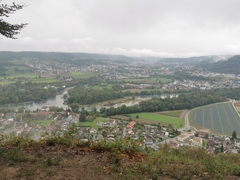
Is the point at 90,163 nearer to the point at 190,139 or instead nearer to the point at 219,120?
the point at 190,139

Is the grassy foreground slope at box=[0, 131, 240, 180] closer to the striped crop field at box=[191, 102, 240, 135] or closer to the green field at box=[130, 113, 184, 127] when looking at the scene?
the striped crop field at box=[191, 102, 240, 135]

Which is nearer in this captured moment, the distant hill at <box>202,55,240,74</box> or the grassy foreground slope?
the grassy foreground slope

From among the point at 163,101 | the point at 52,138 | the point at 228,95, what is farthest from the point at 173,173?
the point at 228,95

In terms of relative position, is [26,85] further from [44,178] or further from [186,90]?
[44,178]

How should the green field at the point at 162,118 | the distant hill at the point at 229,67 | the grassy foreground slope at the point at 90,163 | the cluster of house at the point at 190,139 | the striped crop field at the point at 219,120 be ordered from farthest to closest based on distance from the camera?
the distant hill at the point at 229,67, the green field at the point at 162,118, the striped crop field at the point at 219,120, the cluster of house at the point at 190,139, the grassy foreground slope at the point at 90,163

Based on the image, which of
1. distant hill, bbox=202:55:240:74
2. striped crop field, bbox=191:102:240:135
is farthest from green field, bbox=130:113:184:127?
distant hill, bbox=202:55:240:74

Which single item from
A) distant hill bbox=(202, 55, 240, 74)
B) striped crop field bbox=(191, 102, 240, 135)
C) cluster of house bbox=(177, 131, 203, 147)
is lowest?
striped crop field bbox=(191, 102, 240, 135)

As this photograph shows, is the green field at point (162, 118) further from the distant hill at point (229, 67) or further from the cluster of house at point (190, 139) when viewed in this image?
the distant hill at point (229, 67)

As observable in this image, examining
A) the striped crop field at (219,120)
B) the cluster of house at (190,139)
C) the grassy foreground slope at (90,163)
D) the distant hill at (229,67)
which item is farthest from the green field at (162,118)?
the distant hill at (229,67)
